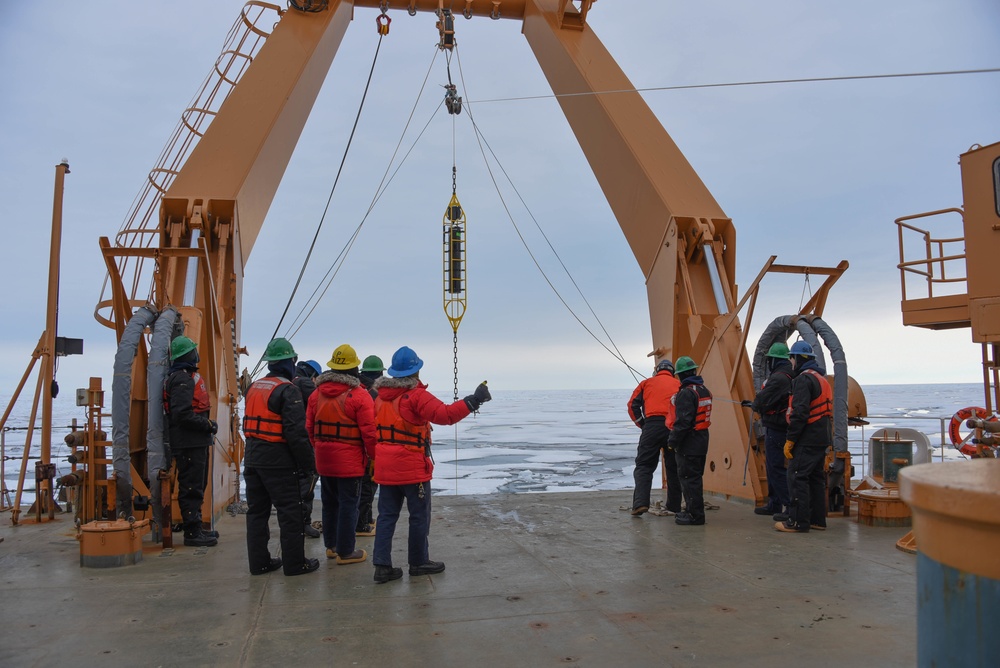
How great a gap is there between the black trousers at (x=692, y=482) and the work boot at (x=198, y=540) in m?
4.10

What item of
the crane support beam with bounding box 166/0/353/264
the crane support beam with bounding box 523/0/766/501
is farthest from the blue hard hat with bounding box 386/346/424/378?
the crane support beam with bounding box 523/0/766/501

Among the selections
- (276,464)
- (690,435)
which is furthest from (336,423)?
(690,435)

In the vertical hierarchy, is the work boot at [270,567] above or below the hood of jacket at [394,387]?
below

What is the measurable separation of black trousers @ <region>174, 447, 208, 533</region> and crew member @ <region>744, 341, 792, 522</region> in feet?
16.4

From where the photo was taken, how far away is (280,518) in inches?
204

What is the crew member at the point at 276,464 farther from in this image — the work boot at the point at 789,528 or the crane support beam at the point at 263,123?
the work boot at the point at 789,528

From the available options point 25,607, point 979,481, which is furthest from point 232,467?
point 979,481

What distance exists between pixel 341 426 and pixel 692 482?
3.31 meters

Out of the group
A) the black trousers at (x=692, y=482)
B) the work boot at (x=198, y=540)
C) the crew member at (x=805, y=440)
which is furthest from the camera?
the black trousers at (x=692, y=482)

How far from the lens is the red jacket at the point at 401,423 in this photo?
498cm

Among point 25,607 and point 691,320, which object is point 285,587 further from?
point 691,320

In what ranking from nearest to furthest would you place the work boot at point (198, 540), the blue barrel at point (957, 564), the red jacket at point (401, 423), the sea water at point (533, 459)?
the blue barrel at point (957, 564)
the red jacket at point (401, 423)
the work boot at point (198, 540)
the sea water at point (533, 459)

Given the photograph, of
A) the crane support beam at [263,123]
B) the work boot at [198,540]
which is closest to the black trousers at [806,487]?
the work boot at [198,540]

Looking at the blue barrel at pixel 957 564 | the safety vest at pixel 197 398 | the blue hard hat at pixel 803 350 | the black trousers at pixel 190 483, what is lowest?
the black trousers at pixel 190 483
